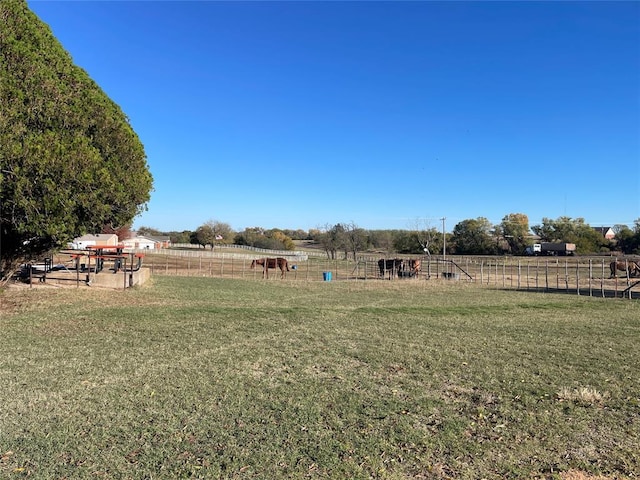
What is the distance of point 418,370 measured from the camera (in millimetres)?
7273

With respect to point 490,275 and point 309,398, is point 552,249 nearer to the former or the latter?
point 490,275

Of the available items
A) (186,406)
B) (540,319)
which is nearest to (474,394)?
(186,406)

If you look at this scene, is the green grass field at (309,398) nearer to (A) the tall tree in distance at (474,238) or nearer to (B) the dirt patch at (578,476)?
(B) the dirt patch at (578,476)

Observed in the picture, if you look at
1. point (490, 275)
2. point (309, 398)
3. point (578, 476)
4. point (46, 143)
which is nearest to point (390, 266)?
point (490, 275)

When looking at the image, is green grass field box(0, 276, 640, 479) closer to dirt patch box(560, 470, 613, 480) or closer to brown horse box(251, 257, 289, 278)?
dirt patch box(560, 470, 613, 480)

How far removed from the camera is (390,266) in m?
37.1

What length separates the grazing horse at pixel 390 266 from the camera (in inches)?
1409

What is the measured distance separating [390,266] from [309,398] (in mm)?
31904

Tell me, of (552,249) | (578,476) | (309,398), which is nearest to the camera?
(578,476)

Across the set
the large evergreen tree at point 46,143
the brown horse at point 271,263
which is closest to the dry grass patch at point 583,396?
the large evergreen tree at point 46,143

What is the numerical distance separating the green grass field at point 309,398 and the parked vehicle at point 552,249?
2833 inches

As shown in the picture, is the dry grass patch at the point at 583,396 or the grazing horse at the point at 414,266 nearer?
the dry grass patch at the point at 583,396

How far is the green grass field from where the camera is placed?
397 centimetres

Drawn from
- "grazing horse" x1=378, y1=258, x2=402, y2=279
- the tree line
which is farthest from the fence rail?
the tree line
